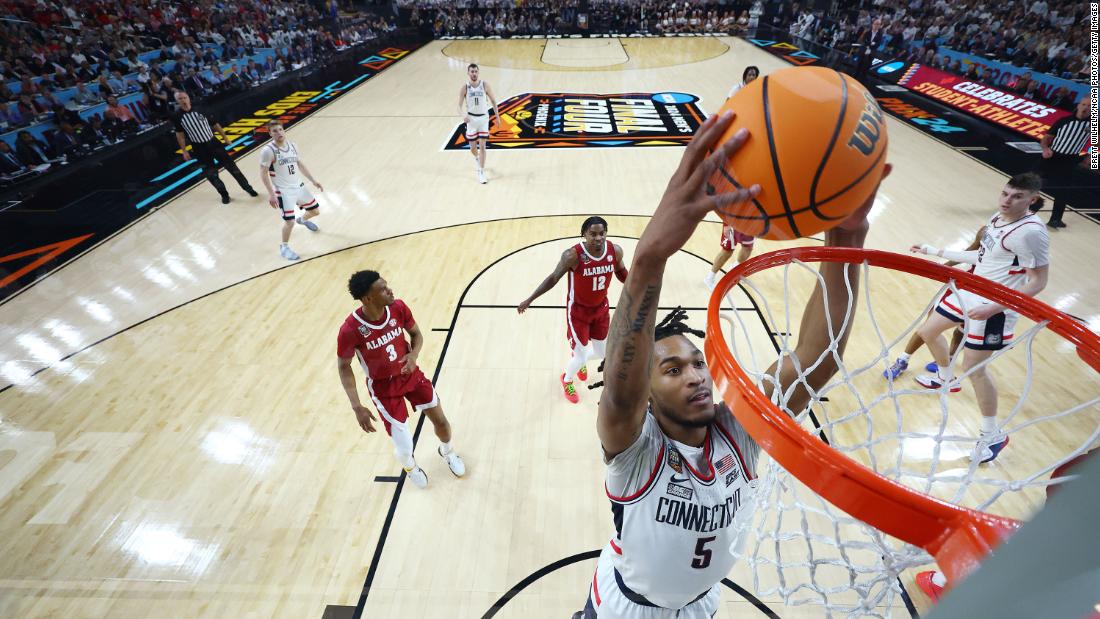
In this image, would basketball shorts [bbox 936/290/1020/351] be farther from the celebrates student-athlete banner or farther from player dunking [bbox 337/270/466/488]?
the celebrates student-athlete banner

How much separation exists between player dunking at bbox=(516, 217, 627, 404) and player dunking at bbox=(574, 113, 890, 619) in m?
2.10

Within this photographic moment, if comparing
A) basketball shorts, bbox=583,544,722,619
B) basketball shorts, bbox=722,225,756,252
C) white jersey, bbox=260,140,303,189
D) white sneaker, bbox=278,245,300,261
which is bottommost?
white sneaker, bbox=278,245,300,261

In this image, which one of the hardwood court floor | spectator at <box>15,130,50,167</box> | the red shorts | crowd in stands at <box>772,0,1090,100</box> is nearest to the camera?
the hardwood court floor

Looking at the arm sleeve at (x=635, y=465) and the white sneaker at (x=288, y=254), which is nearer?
the arm sleeve at (x=635, y=465)

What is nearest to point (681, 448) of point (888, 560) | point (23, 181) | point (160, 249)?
point (888, 560)

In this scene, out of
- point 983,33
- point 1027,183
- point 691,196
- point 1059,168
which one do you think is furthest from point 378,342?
point 983,33

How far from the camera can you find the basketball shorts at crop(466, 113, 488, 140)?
8.42 m

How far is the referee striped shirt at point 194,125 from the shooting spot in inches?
300

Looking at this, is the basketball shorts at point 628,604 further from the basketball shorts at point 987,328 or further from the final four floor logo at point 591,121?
the final four floor logo at point 591,121

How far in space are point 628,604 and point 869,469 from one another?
1206 millimetres

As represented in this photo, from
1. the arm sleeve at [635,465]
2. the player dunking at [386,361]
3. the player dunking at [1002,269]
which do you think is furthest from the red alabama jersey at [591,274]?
the arm sleeve at [635,465]

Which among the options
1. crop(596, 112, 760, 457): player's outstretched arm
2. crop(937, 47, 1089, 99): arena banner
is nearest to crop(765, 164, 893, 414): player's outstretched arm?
crop(596, 112, 760, 457): player's outstretched arm

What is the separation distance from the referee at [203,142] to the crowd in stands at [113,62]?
3.86 m

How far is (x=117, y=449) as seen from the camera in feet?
13.7
